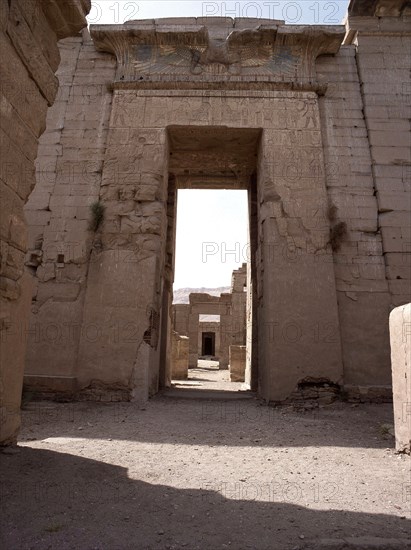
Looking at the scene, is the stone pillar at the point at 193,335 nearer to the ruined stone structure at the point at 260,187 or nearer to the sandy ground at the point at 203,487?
the ruined stone structure at the point at 260,187

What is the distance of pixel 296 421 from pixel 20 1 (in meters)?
5.24

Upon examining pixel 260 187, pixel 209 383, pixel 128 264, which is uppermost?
pixel 260 187

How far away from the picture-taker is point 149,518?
85.2 inches

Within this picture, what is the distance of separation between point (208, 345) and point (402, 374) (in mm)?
26726

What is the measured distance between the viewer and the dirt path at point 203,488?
6.48 ft

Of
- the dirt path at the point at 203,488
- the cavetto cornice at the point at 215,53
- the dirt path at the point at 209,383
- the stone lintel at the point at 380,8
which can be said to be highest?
the stone lintel at the point at 380,8

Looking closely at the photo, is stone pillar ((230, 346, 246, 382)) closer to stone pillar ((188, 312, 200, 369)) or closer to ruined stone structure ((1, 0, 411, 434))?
ruined stone structure ((1, 0, 411, 434))

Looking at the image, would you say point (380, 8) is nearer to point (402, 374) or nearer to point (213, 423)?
A: point (402, 374)

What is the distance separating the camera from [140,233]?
6.79 m

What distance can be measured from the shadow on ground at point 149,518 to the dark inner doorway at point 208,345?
26082mm

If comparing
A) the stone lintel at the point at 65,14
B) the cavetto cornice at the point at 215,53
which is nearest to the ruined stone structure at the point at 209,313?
the cavetto cornice at the point at 215,53

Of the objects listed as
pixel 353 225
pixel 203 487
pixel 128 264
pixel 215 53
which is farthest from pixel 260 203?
pixel 203 487

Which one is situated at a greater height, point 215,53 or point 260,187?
point 215,53

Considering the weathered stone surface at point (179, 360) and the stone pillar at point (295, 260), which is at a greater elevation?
the stone pillar at point (295, 260)
